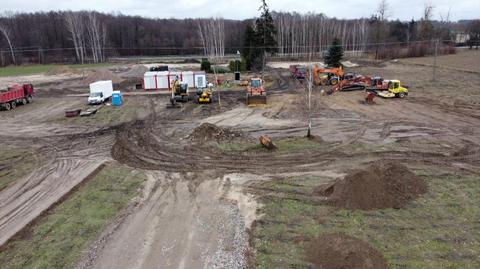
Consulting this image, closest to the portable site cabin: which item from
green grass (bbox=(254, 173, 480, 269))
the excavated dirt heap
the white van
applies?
the white van

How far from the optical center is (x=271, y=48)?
212 ft

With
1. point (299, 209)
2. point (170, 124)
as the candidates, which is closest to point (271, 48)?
point (170, 124)

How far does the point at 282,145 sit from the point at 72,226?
1284 centimetres

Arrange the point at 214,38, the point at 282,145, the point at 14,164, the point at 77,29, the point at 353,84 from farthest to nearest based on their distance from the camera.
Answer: the point at 214,38
the point at 77,29
the point at 353,84
the point at 282,145
the point at 14,164

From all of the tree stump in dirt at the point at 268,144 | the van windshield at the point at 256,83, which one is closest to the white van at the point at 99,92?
the van windshield at the point at 256,83

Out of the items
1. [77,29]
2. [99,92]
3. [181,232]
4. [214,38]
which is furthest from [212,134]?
[77,29]

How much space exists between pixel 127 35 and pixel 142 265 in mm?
122905

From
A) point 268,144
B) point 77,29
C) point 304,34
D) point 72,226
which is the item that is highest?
point 77,29

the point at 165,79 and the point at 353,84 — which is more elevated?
the point at 165,79

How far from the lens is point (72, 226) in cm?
1311

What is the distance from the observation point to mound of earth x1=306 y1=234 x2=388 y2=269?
10.1m

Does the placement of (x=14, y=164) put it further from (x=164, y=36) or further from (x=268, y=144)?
(x=164, y=36)

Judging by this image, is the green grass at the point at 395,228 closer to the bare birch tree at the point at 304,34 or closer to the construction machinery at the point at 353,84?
the construction machinery at the point at 353,84

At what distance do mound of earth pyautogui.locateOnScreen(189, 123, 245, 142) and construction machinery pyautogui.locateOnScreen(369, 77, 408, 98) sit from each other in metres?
19.4
